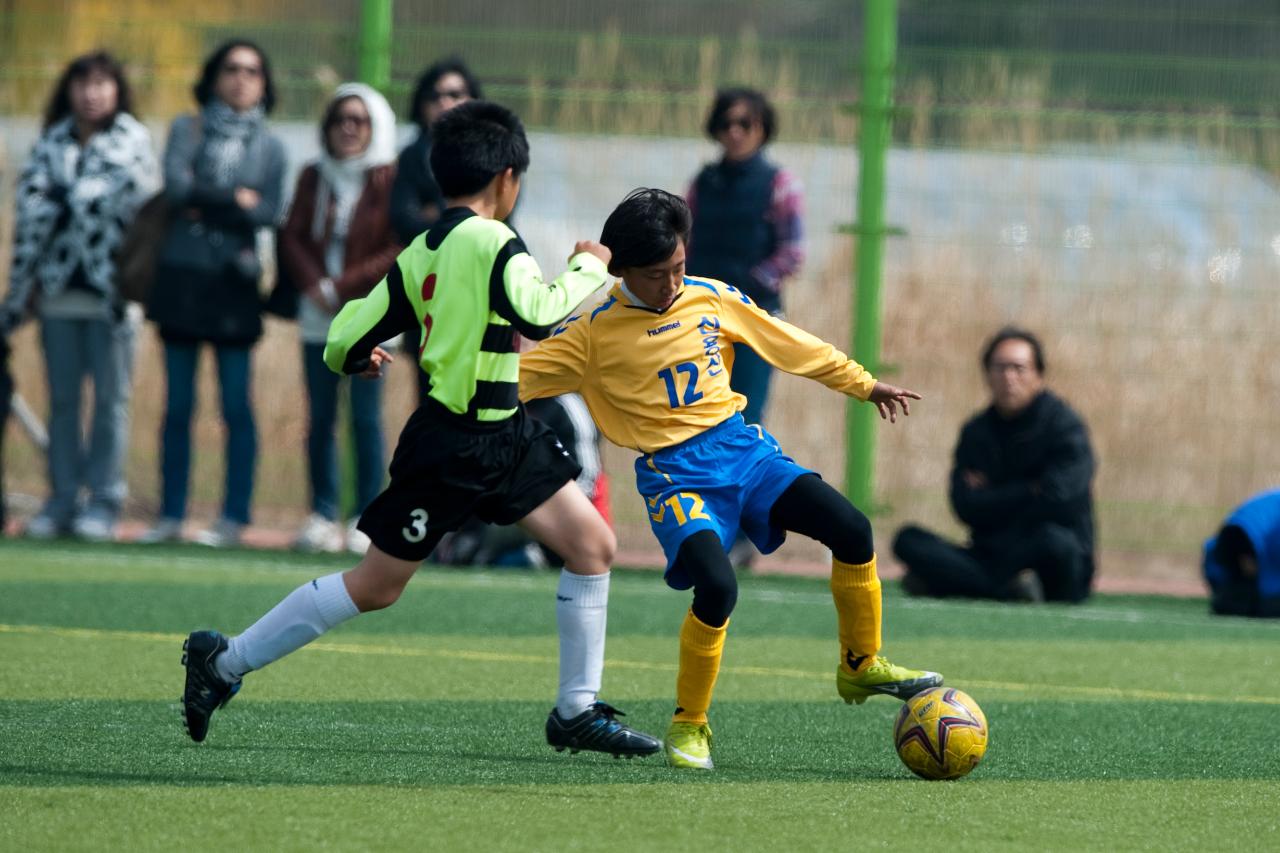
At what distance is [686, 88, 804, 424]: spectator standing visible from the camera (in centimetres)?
1075

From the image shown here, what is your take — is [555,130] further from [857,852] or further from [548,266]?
[857,852]

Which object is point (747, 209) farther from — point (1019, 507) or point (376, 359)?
point (376, 359)

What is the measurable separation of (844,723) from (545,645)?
6.38 feet

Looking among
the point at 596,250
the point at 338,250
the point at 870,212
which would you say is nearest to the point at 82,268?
the point at 338,250

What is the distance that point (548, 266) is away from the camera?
1192cm

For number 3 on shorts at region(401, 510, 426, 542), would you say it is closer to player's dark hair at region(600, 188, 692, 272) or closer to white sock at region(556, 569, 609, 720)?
white sock at region(556, 569, 609, 720)

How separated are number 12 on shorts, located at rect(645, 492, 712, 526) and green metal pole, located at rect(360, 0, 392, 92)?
677cm

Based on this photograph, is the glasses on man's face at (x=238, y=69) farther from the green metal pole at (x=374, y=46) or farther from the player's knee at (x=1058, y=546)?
the player's knee at (x=1058, y=546)

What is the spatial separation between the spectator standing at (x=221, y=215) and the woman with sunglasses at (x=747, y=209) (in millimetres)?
2219

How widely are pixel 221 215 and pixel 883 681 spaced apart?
598 centimetres

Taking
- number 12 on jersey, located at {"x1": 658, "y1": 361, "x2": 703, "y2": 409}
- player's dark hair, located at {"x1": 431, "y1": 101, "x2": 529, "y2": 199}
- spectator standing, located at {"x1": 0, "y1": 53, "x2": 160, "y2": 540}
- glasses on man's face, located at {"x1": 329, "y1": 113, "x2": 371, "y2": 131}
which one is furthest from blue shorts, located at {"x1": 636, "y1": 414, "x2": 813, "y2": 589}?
spectator standing, located at {"x1": 0, "y1": 53, "x2": 160, "y2": 540}

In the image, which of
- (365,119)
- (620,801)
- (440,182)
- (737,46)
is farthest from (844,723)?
(737,46)

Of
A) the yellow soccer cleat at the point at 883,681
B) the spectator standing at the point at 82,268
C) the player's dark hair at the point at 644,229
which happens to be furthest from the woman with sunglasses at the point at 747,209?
the player's dark hair at the point at 644,229

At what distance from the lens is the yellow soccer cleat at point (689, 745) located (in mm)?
5379
